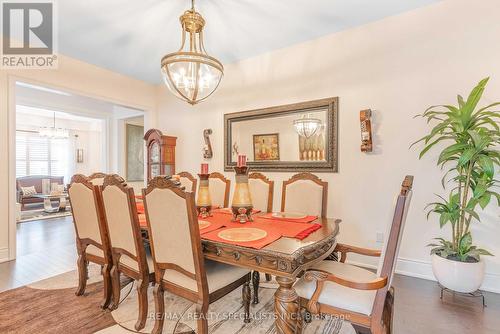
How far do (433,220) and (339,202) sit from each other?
944mm

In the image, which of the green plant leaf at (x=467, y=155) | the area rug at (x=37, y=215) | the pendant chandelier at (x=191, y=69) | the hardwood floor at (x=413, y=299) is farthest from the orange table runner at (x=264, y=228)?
the area rug at (x=37, y=215)

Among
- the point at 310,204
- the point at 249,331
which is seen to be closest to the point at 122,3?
the point at 310,204

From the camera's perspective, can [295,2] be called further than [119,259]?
Yes

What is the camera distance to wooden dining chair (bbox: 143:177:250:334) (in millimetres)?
1437

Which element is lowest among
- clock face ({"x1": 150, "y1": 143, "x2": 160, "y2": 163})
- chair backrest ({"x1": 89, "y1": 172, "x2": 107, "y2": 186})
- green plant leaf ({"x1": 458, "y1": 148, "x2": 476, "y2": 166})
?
chair backrest ({"x1": 89, "y1": 172, "x2": 107, "y2": 186})

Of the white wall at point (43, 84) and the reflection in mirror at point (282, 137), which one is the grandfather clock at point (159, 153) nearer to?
the white wall at point (43, 84)

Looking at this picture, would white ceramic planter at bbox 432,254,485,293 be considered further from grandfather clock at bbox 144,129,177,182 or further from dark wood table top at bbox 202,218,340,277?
grandfather clock at bbox 144,129,177,182

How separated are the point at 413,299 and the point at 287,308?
1555 millimetres

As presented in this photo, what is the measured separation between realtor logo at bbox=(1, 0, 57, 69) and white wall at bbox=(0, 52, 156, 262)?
0.12 m

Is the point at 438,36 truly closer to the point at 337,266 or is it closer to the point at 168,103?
the point at 337,266

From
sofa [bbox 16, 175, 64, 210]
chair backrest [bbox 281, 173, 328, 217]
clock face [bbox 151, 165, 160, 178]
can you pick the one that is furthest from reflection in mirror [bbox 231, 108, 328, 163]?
sofa [bbox 16, 175, 64, 210]

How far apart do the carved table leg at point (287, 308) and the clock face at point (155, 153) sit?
3857 mm

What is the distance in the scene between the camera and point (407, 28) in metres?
2.74

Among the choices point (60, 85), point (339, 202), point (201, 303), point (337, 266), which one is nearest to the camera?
point (201, 303)
